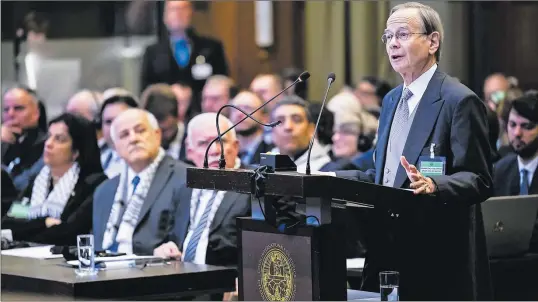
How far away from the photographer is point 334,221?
4031 mm

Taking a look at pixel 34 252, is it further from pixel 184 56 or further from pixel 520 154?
pixel 184 56

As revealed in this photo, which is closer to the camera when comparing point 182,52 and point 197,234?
point 197,234

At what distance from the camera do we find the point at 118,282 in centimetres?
514

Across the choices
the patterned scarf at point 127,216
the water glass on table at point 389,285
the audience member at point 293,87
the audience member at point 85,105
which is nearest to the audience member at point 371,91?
the audience member at point 293,87

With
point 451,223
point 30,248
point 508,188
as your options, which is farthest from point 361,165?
point 451,223

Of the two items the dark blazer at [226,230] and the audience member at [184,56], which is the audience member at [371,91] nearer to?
the audience member at [184,56]

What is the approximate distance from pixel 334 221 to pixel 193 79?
8179 mm

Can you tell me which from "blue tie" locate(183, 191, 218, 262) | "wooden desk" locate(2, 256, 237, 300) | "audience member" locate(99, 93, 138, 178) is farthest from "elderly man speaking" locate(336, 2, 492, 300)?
"audience member" locate(99, 93, 138, 178)

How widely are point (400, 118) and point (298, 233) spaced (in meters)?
0.70

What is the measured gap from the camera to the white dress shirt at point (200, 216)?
6184 millimetres

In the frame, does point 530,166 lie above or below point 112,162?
below

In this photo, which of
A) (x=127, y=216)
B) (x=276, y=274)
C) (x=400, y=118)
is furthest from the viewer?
(x=127, y=216)

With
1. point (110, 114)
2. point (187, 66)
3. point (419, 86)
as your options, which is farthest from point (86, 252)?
point (187, 66)

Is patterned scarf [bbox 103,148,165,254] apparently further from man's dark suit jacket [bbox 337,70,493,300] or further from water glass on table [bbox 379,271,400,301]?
water glass on table [bbox 379,271,400,301]
